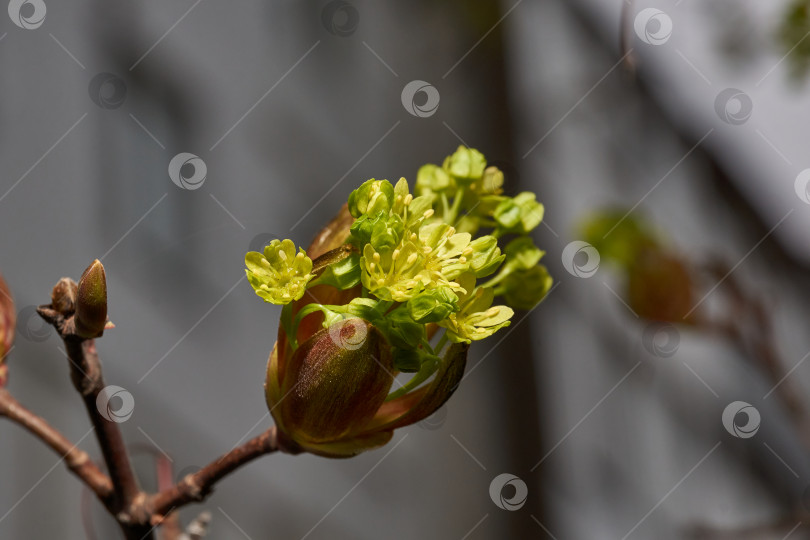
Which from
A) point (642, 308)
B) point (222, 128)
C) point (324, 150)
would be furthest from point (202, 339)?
point (642, 308)

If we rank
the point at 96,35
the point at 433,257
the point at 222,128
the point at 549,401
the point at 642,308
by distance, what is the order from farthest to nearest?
the point at 549,401 → the point at 222,128 → the point at 96,35 → the point at 642,308 → the point at 433,257

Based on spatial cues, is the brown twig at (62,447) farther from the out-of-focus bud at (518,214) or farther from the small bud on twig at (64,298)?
the out-of-focus bud at (518,214)

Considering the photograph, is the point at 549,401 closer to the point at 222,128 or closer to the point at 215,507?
the point at 215,507

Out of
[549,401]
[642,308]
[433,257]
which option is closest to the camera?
[433,257]

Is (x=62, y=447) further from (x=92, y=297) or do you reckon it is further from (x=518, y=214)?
(x=518, y=214)

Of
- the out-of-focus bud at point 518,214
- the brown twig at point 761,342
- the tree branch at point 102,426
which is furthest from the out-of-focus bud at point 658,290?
the tree branch at point 102,426
